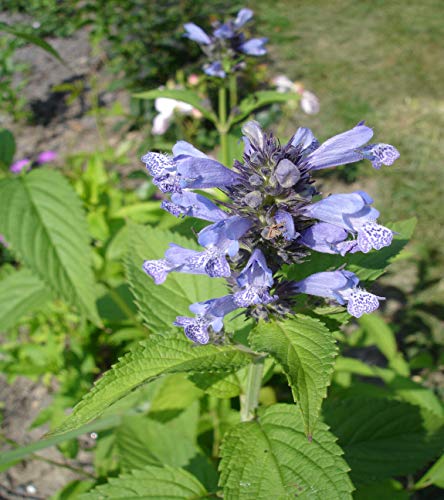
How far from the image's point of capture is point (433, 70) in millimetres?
7223

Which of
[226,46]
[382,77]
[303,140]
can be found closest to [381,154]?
[303,140]

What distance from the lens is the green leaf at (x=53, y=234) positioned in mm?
2395

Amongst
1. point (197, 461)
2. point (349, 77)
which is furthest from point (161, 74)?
point (197, 461)

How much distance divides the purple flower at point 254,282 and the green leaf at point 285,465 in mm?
452

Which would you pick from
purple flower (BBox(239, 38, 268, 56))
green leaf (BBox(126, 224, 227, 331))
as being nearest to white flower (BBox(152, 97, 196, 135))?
purple flower (BBox(239, 38, 268, 56))

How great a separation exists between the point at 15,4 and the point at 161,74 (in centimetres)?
412

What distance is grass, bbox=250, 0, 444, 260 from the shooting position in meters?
5.49

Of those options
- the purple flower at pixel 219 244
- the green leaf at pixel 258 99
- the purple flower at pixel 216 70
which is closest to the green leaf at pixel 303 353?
the purple flower at pixel 219 244

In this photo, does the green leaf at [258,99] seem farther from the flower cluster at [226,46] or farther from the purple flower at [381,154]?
the purple flower at [381,154]

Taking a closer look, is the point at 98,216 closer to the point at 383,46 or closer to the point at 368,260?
the point at 368,260

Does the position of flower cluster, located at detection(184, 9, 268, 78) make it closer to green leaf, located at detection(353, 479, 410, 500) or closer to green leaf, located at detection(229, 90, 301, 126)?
green leaf, located at detection(229, 90, 301, 126)

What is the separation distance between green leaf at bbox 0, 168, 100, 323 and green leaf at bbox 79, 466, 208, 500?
81cm

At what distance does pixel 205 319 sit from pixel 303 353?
311 millimetres

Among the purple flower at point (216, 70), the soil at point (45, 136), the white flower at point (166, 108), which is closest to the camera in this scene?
the purple flower at point (216, 70)
